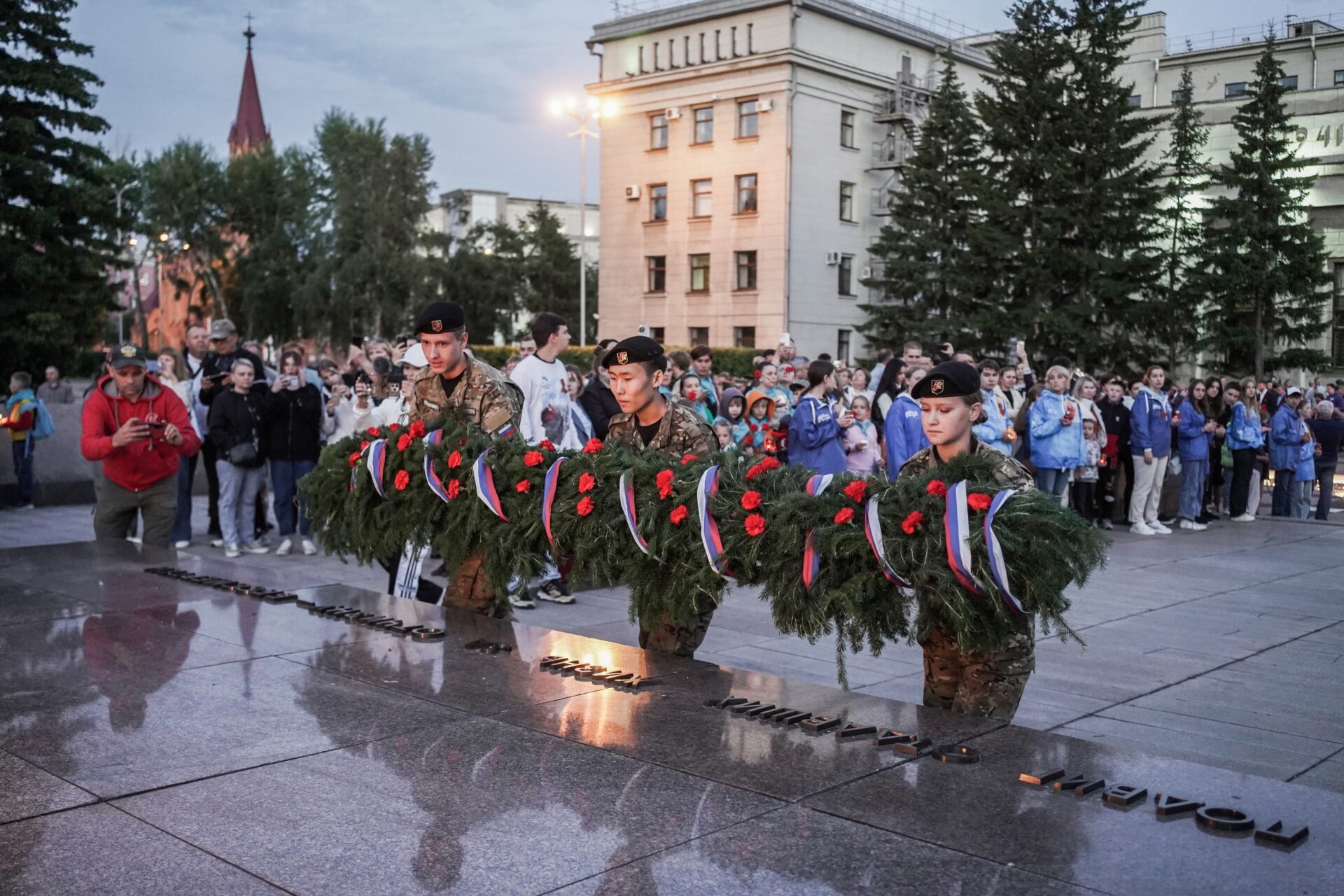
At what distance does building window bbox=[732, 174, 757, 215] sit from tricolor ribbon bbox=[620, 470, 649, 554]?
45.6 meters

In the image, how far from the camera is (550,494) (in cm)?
655

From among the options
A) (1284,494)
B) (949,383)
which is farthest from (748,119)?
(949,383)

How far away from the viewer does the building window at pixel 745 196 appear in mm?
50784

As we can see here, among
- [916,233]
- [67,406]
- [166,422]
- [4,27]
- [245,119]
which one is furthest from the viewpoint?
[245,119]

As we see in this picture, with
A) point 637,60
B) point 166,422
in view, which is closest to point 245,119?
point 637,60

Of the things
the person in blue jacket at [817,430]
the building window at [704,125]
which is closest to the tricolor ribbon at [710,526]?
the person in blue jacket at [817,430]

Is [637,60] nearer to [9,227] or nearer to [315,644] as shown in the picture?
[9,227]

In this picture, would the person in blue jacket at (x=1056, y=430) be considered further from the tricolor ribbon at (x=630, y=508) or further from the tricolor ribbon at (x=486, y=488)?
the tricolor ribbon at (x=630, y=508)

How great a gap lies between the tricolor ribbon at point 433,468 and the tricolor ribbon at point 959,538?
318cm

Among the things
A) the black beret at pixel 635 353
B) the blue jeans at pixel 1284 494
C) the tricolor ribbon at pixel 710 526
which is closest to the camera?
the tricolor ribbon at pixel 710 526

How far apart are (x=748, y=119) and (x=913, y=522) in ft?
156

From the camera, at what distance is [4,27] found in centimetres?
2852

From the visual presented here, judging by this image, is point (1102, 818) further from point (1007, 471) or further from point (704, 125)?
point (704, 125)

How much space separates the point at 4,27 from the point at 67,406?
48.3ft
